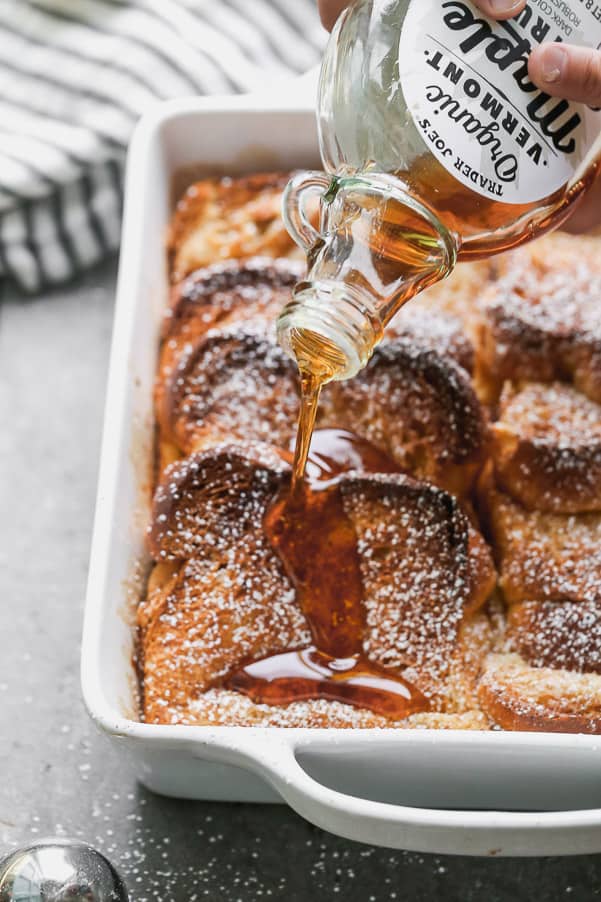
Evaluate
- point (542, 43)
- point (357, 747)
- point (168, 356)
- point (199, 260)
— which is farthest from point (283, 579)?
point (542, 43)

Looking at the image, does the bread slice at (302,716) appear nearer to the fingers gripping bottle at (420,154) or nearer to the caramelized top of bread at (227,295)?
the fingers gripping bottle at (420,154)

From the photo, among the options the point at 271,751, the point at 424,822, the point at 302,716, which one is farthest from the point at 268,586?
the point at 424,822

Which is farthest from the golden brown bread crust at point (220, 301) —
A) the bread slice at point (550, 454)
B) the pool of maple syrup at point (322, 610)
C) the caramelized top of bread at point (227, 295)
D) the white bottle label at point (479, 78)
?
the white bottle label at point (479, 78)

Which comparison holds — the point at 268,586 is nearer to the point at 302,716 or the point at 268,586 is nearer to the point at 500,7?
the point at 302,716

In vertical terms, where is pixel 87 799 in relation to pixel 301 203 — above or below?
below

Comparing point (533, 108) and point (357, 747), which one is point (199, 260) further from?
point (357, 747)

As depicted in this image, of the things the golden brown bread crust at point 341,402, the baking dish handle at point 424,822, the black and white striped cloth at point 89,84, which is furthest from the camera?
the black and white striped cloth at point 89,84
